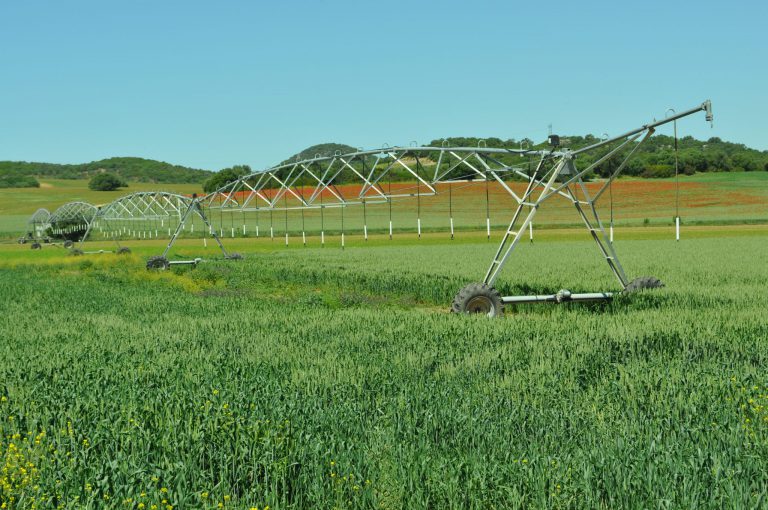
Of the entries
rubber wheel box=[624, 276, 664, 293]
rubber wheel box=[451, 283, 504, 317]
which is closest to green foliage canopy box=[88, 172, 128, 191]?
rubber wheel box=[624, 276, 664, 293]

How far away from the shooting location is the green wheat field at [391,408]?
5.33 meters

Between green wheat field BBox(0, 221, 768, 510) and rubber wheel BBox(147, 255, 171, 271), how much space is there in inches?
597

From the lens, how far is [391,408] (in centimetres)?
729

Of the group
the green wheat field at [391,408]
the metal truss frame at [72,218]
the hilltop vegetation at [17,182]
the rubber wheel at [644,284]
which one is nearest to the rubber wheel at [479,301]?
the green wheat field at [391,408]

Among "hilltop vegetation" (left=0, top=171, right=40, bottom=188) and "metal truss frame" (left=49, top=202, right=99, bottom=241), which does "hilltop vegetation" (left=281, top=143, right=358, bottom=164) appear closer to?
"metal truss frame" (left=49, top=202, right=99, bottom=241)

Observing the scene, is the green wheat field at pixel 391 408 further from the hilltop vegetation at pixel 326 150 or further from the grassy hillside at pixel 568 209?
the grassy hillside at pixel 568 209

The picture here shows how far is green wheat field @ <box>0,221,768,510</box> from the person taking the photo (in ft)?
17.5

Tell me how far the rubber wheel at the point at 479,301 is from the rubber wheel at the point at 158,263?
62.9ft

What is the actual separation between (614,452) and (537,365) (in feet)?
11.7

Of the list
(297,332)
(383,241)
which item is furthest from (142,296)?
(383,241)

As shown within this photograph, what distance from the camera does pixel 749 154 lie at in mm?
107062

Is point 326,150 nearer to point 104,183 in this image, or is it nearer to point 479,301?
point 479,301

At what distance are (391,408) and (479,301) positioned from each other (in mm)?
8309

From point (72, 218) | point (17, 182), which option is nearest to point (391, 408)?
point (72, 218)
